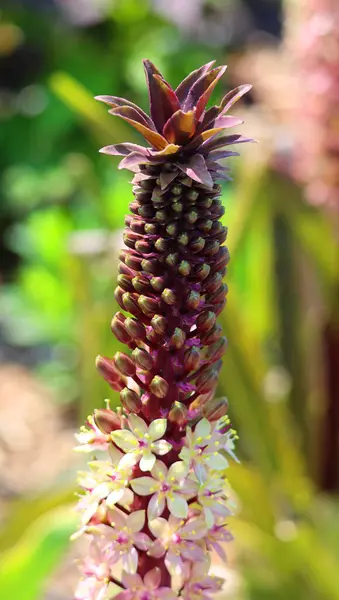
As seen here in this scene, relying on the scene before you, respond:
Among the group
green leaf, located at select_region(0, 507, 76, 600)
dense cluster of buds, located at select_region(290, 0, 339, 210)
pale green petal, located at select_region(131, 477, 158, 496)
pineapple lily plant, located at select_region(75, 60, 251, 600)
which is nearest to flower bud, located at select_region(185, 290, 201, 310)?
pineapple lily plant, located at select_region(75, 60, 251, 600)

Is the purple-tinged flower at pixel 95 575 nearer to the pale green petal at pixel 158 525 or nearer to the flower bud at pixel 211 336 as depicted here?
the pale green petal at pixel 158 525

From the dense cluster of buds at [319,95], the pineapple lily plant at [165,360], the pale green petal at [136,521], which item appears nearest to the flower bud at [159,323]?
the pineapple lily plant at [165,360]

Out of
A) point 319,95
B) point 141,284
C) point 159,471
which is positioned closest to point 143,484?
point 159,471

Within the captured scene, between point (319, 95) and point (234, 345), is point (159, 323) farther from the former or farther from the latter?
point (319, 95)

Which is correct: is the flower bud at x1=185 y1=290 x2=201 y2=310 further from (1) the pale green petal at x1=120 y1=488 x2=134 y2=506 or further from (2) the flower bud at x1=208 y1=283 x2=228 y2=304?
(1) the pale green petal at x1=120 y1=488 x2=134 y2=506

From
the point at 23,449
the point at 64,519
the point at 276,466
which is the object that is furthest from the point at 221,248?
the point at 23,449

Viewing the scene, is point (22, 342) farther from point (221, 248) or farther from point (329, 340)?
point (221, 248)

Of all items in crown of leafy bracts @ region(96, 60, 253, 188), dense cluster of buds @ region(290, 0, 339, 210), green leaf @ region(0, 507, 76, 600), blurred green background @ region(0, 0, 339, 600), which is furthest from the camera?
dense cluster of buds @ region(290, 0, 339, 210)

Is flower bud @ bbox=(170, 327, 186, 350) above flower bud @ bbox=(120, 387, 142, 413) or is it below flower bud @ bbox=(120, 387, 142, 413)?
above

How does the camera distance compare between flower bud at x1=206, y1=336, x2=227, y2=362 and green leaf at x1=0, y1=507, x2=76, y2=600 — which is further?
green leaf at x1=0, y1=507, x2=76, y2=600
